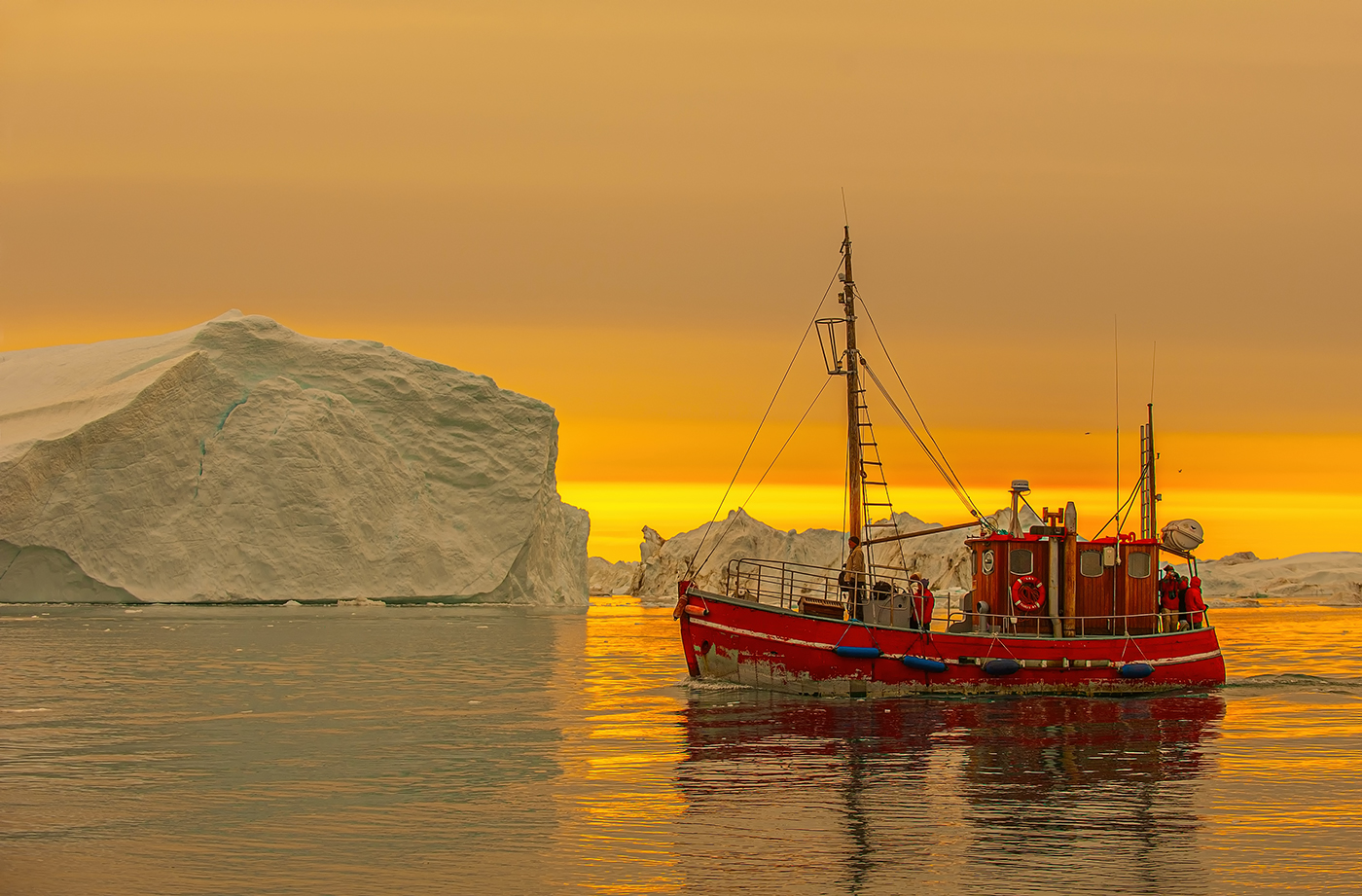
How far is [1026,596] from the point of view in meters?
29.5

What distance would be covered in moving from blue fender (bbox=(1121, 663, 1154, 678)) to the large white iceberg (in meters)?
47.4

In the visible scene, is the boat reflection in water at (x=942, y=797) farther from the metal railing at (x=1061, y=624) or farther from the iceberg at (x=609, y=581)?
the iceberg at (x=609, y=581)

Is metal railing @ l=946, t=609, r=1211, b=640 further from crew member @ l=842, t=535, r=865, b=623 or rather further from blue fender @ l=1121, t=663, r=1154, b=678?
crew member @ l=842, t=535, r=865, b=623

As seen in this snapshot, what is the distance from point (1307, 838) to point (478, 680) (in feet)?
73.9

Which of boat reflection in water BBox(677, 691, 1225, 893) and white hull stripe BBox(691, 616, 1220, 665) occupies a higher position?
white hull stripe BBox(691, 616, 1220, 665)

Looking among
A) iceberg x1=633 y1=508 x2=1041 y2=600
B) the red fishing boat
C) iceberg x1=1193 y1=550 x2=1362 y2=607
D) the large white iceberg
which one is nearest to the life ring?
the red fishing boat

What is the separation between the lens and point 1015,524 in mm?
31562

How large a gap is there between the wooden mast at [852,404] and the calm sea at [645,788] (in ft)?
16.2

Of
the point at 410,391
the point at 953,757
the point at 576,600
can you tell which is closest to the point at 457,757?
the point at 953,757

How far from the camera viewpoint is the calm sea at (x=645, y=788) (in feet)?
42.0

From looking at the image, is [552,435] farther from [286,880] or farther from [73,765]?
[286,880]

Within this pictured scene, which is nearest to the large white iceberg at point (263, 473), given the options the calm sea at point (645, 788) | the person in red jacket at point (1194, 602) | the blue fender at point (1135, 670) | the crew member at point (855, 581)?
the calm sea at point (645, 788)

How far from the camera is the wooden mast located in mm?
31562

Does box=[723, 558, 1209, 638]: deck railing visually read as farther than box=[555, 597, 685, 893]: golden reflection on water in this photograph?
Yes
